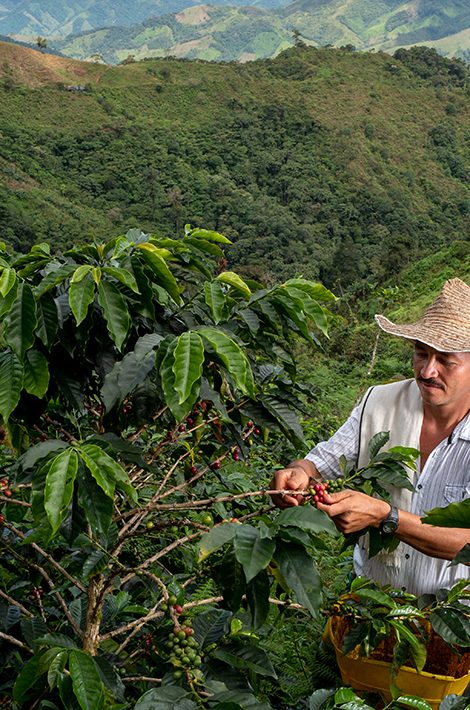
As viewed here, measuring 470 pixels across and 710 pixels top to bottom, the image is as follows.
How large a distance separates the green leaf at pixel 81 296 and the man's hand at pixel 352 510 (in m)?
0.55

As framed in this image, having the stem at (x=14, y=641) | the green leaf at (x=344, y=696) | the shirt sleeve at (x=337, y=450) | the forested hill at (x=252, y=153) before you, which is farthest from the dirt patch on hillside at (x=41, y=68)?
the green leaf at (x=344, y=696)

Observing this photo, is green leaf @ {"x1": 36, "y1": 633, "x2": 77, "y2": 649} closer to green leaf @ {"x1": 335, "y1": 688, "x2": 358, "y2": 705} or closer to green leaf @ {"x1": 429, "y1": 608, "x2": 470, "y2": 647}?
green leaf @ {"x1": 335, "y1": 688, "x2": 358, "y2": 705}

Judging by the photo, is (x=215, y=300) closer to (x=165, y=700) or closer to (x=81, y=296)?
(x=81, y=296)

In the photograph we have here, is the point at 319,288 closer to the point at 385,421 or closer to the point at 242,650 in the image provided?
the point at 385,421

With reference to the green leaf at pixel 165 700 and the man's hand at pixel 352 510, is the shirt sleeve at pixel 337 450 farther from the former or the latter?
the green leaf at pixel 165 700

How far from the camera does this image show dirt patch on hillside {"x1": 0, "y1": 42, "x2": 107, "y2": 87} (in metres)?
55.1

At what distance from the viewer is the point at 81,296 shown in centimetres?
122

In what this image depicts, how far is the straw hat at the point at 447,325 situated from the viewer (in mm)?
1648

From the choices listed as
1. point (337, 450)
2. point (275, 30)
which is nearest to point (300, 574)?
point (337, 450)

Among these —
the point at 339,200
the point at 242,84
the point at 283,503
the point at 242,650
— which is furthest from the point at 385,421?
the point at 242,84

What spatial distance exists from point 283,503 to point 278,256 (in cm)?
3493

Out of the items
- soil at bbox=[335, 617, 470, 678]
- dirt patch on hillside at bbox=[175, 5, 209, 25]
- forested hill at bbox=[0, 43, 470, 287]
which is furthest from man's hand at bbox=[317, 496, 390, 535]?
dirt patch on hillside at bbox=[175, 5, 209, 25]

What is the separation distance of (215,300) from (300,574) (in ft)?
1.86

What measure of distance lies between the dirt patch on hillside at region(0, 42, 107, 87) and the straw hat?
58.8 meters
